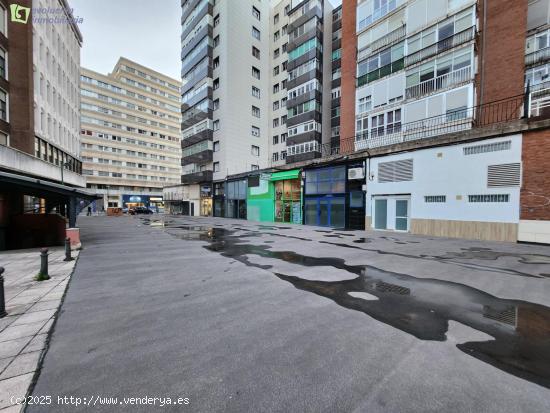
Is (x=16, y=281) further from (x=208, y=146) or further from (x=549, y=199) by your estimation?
(x=208, y=146)

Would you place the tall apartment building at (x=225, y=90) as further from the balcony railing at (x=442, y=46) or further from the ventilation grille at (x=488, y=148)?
the ventilation grille at (x=488, y=148)

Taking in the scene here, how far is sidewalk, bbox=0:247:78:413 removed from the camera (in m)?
2.64

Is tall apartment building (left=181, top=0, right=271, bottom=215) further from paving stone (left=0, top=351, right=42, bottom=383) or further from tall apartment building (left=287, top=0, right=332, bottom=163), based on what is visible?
paving stone (left=0, top=351, right=42, bottom=383)

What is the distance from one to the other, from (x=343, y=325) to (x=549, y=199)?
569 inches

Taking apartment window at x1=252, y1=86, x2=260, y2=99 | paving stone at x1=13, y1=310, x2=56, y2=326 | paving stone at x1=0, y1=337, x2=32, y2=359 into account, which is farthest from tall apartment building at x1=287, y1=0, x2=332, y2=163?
paving stone at x1=0, y1=337, x2=32, y2=359

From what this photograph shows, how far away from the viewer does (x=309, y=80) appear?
31.6m

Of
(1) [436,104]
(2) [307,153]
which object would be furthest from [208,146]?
(1) [436,104]

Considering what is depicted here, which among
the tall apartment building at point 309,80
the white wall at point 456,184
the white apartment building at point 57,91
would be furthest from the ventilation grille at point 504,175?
the white apartment building at point 57,91

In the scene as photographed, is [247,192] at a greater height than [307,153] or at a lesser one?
lesser

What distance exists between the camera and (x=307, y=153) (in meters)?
29.6

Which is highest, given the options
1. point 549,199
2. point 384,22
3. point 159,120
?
point 159,120

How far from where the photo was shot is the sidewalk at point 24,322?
2.64 m

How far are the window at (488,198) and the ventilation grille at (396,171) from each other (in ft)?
11.8

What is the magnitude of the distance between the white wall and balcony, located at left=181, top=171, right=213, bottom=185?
27373 mm
